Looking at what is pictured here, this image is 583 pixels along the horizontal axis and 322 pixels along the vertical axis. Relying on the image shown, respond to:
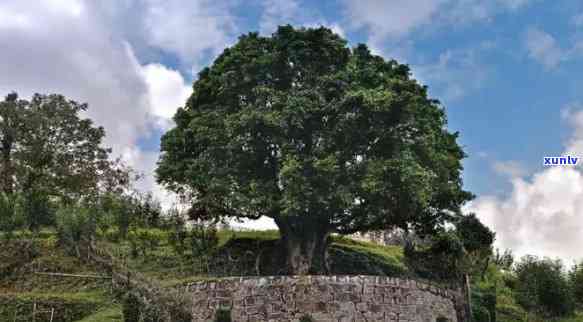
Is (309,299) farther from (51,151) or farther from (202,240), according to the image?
(51,151)

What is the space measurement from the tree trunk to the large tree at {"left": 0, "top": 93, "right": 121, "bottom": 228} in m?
16.6

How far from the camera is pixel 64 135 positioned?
40.5m

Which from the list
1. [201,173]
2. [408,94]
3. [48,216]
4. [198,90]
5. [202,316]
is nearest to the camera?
[202,316]

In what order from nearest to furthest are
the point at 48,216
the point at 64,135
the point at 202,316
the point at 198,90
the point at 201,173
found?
the point at 202,316 → the point at 201,173 → the point at 198,90 → the point at 48,216 → the point at 64,135

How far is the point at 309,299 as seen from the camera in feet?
72.0

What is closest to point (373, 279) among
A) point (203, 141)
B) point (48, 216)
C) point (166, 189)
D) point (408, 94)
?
point (408, 94)

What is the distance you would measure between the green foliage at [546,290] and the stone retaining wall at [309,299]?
29.1 ft

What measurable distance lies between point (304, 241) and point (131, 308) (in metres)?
8.86

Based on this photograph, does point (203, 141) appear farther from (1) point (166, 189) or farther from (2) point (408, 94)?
(2) point (408, 94)

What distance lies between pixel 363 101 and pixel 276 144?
402cm

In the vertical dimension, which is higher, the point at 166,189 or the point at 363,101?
the point at 363,101

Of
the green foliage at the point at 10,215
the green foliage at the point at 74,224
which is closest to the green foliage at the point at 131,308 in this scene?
the green foliage at the point at 74,224

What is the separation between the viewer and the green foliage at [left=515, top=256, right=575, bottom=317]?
94.0ft

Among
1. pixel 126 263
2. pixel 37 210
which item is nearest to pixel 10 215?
pixel 37 210
